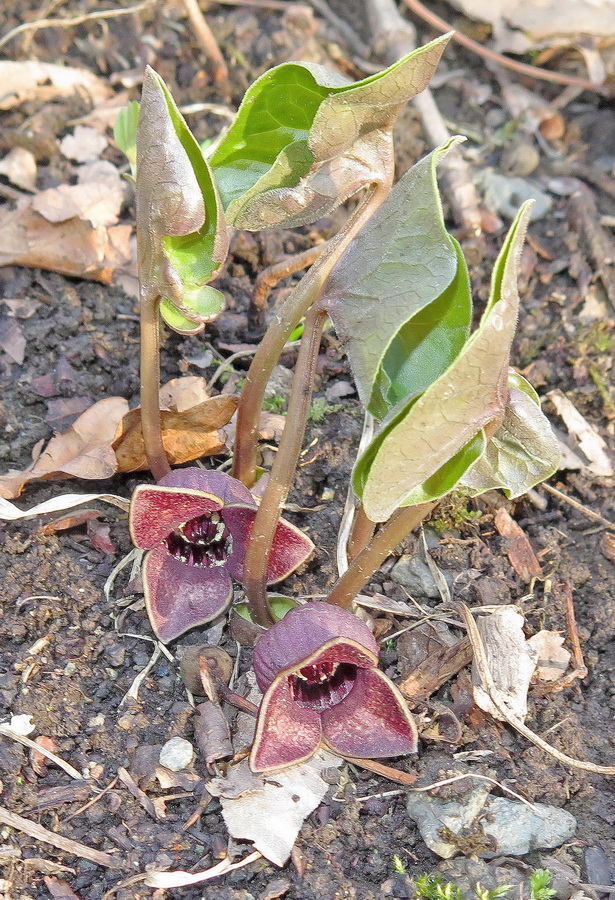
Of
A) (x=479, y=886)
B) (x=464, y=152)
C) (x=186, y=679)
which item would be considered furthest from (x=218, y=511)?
(x=464, y=152)

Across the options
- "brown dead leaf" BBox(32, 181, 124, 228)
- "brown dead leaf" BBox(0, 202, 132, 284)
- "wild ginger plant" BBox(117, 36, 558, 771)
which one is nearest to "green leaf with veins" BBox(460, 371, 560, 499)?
"wild ginger plant" BBox(117, 36, 558, 771)

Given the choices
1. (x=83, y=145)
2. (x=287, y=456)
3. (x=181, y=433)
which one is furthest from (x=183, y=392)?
(x=83, y=145)

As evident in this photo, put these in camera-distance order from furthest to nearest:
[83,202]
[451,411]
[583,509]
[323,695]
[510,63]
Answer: [510,63] < [83,202] < [583,509] < [323,695] < [451,411]

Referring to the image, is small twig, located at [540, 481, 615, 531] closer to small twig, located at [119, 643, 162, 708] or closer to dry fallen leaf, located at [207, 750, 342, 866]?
dry fallen leaf, located at [207, 750, 342, 866]

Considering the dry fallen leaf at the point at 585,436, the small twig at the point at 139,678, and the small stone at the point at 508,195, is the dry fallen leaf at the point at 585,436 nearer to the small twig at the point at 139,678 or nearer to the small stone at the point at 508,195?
the small stone at the point at 508,195

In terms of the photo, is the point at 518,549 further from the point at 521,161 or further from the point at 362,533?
the point at 521,161

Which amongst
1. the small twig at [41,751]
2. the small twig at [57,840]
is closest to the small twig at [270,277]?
the small twig at [41,751]
